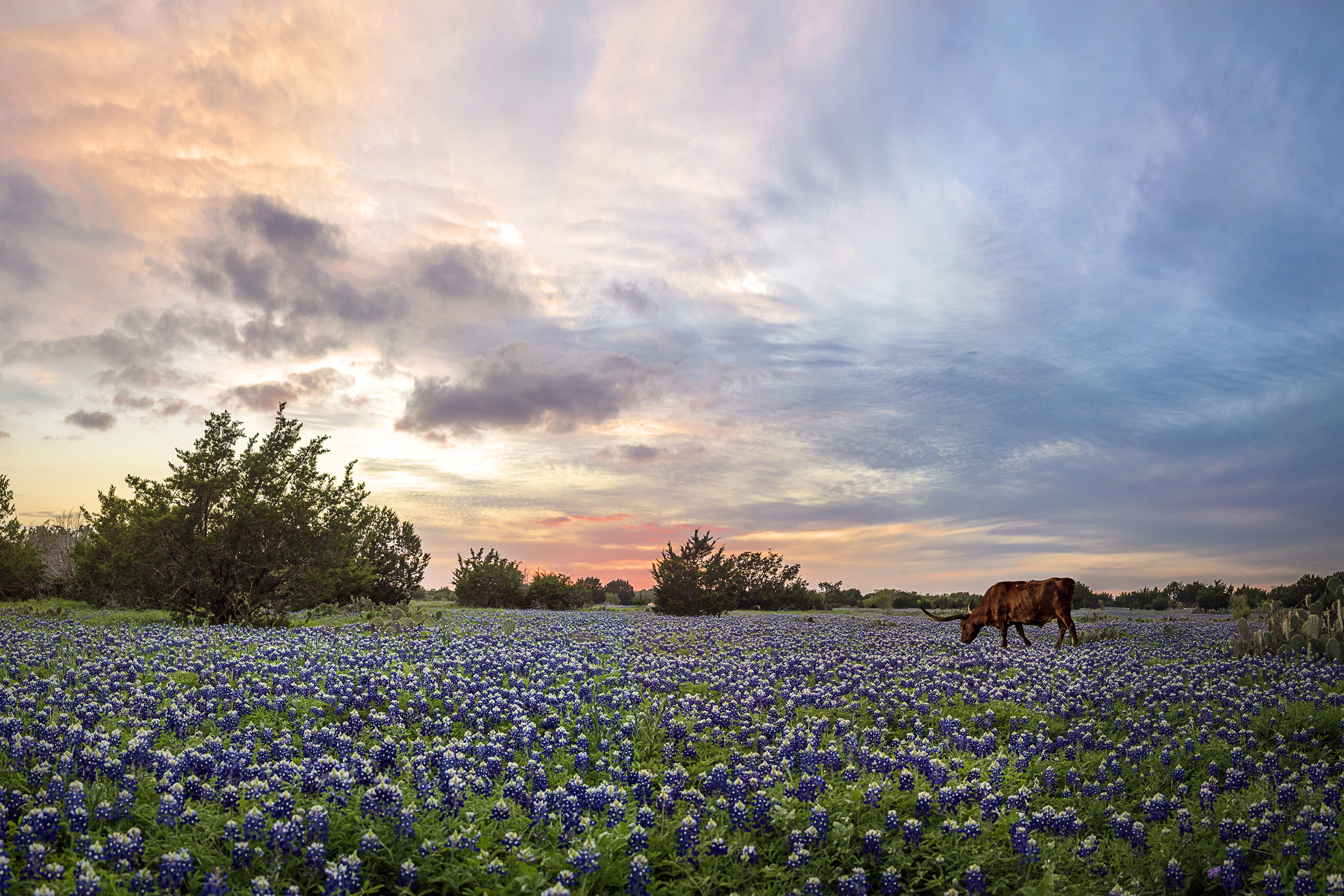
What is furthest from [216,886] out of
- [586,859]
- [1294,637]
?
[1294,637]

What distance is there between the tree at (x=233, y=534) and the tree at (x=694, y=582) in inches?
613

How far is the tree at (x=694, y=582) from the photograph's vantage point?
34.5 m

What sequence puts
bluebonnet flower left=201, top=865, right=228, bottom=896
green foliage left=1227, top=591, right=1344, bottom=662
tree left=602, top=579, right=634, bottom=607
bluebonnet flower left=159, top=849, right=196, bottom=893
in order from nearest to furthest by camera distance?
bluebonnet flower left=201, top=865, right=228, bottom=896 < bluebonnet flower left=159, top=849, right=196, bottom=893 < green foliage left=1227, top=591, right=1344, bottom=662 < tree left=602, top=579, right=634, bottom=607

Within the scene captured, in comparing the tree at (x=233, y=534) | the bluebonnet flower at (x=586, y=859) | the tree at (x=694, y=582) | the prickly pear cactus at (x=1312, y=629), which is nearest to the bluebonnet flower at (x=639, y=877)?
the bluebonnet flower at (x=586, y=859)

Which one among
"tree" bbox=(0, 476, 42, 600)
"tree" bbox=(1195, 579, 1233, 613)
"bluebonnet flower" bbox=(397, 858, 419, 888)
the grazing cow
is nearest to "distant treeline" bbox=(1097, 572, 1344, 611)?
"tree" bbox=(1195, 579, 1233, 613)

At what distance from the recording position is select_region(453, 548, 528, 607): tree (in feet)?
131

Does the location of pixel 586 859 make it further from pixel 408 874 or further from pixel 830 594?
pixel 830 594

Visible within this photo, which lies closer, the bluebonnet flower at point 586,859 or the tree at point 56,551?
the bluebonnet flower at point 586,859

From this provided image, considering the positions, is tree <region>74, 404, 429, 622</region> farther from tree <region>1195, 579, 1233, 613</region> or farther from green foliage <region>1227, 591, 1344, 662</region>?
tree <region>1195, 579, 1233, 613</region>

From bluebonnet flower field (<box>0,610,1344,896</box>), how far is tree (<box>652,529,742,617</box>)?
20948mm

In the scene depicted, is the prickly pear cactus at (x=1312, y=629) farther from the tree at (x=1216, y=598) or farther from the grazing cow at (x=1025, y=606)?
the tree at (x=1216, y=598)

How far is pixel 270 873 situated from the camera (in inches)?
191

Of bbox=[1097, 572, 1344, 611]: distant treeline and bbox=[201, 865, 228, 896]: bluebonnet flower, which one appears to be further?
bbox=[1097, 572, 1344, 611]: distant treeline

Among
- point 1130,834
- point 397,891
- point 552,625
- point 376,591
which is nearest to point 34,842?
point 397,891
